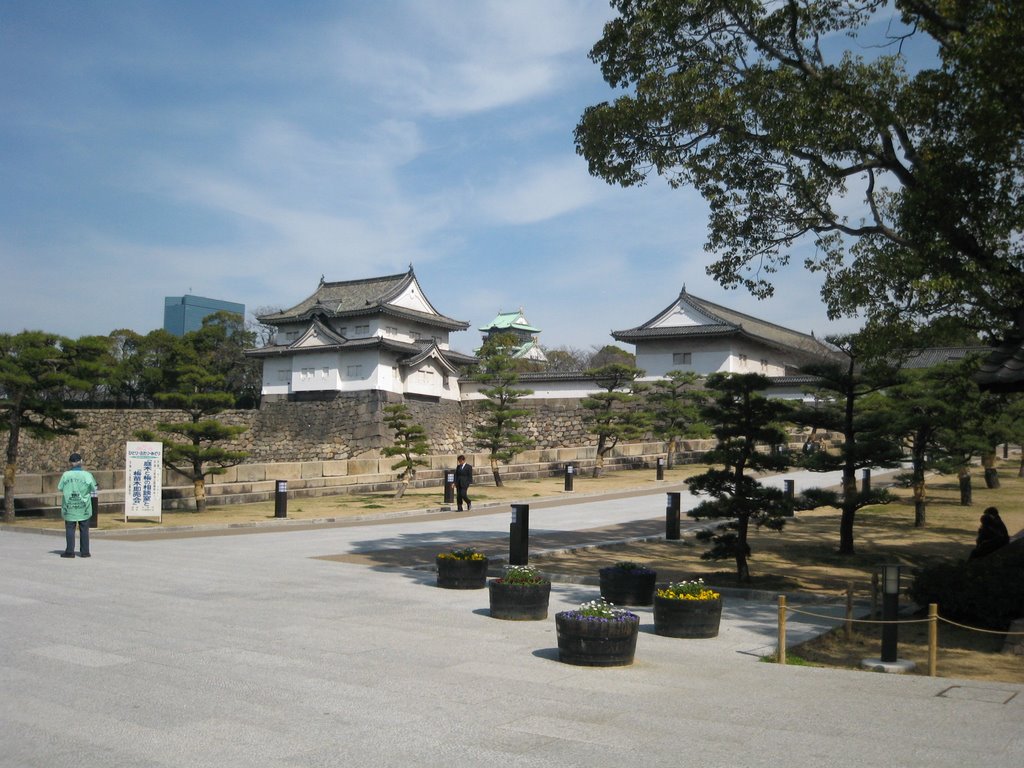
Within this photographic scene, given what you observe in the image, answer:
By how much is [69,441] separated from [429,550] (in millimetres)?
34966

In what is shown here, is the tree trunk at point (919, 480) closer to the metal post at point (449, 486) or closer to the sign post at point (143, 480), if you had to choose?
the metal post at point (449, 486)

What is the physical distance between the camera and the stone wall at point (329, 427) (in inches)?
1884

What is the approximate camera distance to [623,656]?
796 centimetres

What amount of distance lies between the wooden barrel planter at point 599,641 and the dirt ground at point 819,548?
187 centimetres

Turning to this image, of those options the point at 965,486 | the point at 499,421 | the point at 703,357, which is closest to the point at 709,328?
the point at 703,357

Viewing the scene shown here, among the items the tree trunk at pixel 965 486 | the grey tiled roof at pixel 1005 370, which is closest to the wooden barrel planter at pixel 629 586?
the grey tiled roof at pixel 1005 370

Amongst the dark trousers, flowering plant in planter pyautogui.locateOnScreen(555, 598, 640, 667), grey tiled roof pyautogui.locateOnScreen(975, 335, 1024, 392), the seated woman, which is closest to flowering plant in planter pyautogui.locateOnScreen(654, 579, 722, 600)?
flowering plant in planter pyautogui.locateOnScreen(555, 598, 640, 667)

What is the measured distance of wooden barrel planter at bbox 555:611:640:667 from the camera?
7891mm

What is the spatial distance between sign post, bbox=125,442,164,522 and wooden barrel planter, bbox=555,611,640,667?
1549 cm

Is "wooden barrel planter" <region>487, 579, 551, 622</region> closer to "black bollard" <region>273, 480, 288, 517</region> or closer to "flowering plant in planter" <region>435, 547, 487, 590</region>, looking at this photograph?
"flowering plant in planter" <region>435, 547, 487, 590</region>

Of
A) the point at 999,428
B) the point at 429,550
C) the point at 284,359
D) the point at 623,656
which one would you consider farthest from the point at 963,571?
the point at 284,359

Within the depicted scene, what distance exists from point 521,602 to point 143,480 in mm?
13774

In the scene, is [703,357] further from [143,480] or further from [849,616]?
[849,616]

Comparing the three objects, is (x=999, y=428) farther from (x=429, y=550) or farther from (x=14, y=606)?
(x=14, y=606)
